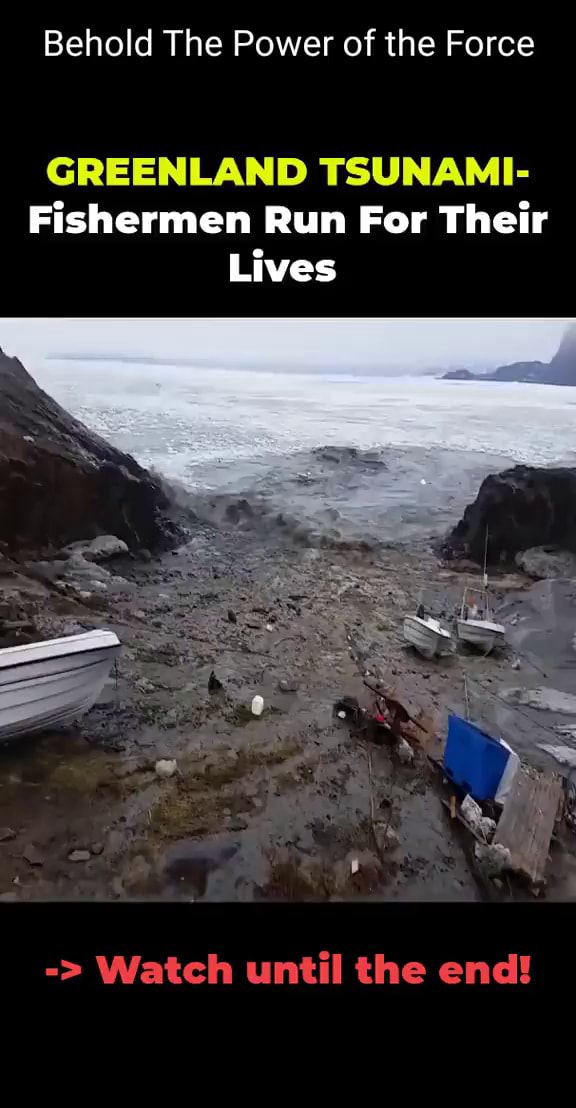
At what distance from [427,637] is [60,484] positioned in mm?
1954

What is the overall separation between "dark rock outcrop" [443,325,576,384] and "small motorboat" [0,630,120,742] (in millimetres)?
2041

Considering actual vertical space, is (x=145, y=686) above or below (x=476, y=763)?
above

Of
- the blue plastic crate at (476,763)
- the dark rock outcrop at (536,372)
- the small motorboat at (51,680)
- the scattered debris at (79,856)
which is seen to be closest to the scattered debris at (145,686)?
the small motorboat at (51,680)

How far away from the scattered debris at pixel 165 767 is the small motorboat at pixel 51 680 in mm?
424

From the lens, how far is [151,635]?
2.80 metres

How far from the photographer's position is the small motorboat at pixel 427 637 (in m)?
2.76

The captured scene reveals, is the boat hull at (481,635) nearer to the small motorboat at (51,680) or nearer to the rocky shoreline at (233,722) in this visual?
the rocky shoreline at (233,722)

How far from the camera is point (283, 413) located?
9.77 ft

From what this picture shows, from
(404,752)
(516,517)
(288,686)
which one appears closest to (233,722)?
(288,686)
